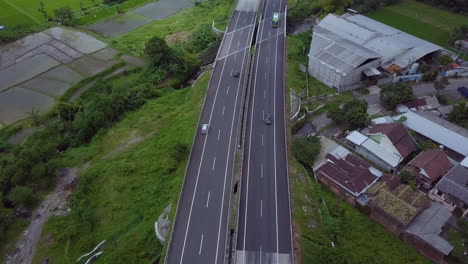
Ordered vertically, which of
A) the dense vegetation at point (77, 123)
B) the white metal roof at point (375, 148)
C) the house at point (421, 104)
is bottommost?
the house at point (421, 104)

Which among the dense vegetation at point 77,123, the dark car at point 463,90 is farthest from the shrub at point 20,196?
the dark car at point 463,90

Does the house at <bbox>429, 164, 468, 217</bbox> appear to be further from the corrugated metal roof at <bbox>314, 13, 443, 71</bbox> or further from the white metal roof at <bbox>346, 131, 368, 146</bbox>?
the corrugated metal roof at <bbox>314, 13, 443, 71</bbox>

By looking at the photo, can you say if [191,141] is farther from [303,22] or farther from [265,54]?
[303,22]

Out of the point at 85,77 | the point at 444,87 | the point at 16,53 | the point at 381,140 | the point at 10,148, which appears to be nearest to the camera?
the point at 381,140

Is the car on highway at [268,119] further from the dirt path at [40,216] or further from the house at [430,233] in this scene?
the dirt path at [40,216]

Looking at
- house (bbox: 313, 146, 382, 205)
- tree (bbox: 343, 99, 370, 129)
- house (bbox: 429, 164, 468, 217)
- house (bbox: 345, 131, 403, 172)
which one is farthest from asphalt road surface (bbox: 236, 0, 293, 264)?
house (bbox: 429, 164, 468, 217)

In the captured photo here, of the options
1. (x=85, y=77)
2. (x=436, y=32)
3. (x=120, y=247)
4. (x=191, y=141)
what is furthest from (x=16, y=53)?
(x=436, y=32)

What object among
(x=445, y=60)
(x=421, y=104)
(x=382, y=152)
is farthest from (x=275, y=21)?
(x=382, y=152)
